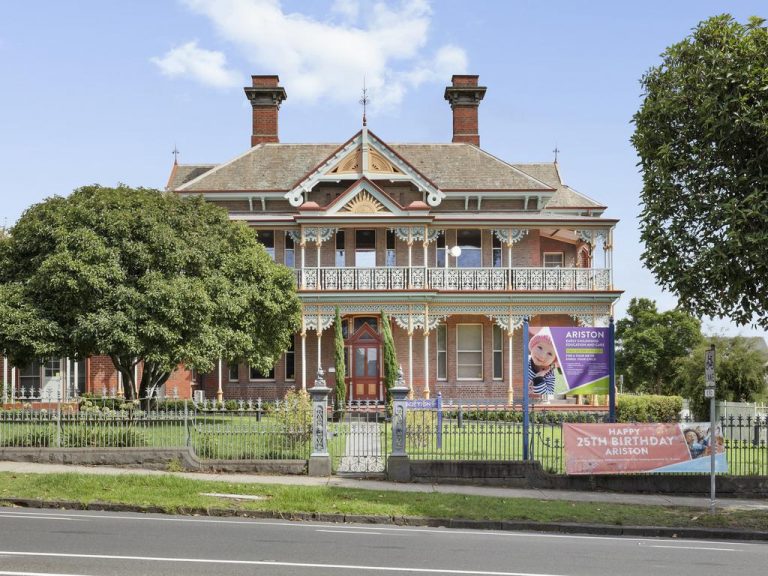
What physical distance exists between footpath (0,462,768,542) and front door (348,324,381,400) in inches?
683

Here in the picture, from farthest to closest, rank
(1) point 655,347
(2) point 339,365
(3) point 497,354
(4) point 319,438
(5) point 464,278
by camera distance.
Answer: (1) point 655,347
(3) point 497,354
(5) point 464,278
(2) point 339,365
(4) point 319,438

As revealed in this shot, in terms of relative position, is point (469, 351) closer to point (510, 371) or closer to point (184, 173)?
point (510, 371)

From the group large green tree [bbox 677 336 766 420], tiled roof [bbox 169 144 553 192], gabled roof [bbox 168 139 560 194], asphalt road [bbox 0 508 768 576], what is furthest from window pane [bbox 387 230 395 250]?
asphalt road [bbox 0 508 768 576]

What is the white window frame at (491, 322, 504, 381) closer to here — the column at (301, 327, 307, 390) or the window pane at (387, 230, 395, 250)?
the window pane at (387, 230, 395, 250)

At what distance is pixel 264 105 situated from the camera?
42219 mm

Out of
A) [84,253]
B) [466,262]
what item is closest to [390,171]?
[466,262]

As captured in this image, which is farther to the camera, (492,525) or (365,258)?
(365,258)

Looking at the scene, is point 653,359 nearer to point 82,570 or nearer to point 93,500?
point 93,500

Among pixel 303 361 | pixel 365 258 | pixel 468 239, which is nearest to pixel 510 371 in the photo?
pixel 468 239

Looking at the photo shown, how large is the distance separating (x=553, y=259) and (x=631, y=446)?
73.8 feet

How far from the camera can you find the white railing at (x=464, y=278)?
34.9m

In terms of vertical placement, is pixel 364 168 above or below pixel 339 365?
above

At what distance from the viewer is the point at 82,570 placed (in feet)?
28.8

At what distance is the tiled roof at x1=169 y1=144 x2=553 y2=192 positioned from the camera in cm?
3784
